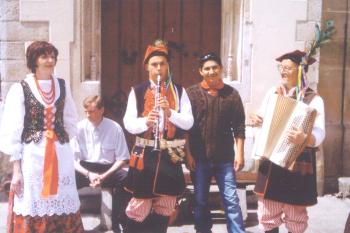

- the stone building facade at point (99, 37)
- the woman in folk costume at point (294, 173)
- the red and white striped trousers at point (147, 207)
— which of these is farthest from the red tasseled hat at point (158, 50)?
the stone building facade at point (99, 37)

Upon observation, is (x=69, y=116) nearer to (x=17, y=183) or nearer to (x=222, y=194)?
(x=17, y=183)

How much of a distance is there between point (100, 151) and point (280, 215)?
1.86 meters

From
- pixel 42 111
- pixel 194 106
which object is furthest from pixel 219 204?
Result: pixel 42 111

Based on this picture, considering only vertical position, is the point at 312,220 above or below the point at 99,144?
below

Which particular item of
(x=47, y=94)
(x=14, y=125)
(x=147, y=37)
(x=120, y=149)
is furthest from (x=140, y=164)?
(x=147, y=37)

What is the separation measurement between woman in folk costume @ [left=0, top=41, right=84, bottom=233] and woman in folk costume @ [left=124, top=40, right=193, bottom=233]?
54cm

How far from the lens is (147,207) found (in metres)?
4.73

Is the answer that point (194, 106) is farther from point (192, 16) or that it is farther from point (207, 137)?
point (192, 16)

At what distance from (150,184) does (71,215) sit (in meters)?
0.64

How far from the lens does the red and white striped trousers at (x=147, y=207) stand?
4.71 metres

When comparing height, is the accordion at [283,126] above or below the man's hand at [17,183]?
above

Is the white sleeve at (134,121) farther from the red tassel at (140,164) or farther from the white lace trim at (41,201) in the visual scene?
the white lace trim at (41,201)

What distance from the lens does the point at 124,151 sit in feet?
18.7

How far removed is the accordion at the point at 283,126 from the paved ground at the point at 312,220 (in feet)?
4.90
